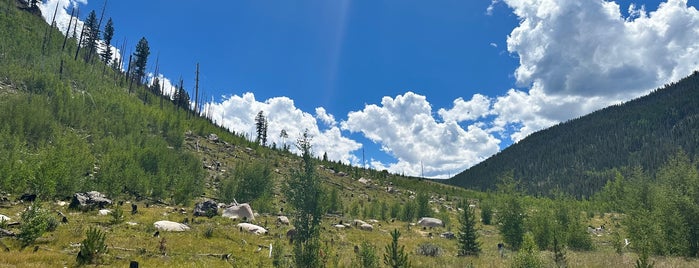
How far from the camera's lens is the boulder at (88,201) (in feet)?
87.1

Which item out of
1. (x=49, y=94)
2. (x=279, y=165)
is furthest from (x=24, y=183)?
(x=279, y=165)

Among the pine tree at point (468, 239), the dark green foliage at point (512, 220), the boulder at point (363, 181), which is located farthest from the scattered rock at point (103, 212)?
the boulder at point (363, 181)

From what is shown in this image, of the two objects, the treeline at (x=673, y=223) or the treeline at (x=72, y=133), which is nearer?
the treeline at (x=673, y=223)

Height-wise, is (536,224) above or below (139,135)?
below

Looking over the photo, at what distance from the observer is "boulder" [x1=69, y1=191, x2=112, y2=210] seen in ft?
87.1

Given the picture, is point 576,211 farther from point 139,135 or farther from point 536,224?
point 139,135

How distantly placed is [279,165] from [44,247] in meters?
65.4

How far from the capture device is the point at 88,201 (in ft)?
90.3

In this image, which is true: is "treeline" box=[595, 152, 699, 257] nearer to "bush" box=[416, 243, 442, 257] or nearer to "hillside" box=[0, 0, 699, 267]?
"hillside" box=[0, 0, 699, 267]

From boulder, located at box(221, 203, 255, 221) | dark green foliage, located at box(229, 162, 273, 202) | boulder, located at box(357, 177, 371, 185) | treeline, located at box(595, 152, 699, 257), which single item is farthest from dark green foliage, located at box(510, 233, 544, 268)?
boulder, located at box(357, 177, 371, 185)

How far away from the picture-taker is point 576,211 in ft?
117

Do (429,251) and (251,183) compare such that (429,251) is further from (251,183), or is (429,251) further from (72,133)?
(72,133)

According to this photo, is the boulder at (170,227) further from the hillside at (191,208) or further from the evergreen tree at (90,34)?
the evergreen tree at (90,34)

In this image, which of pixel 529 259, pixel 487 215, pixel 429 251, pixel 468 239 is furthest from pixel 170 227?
pixel 487 215
